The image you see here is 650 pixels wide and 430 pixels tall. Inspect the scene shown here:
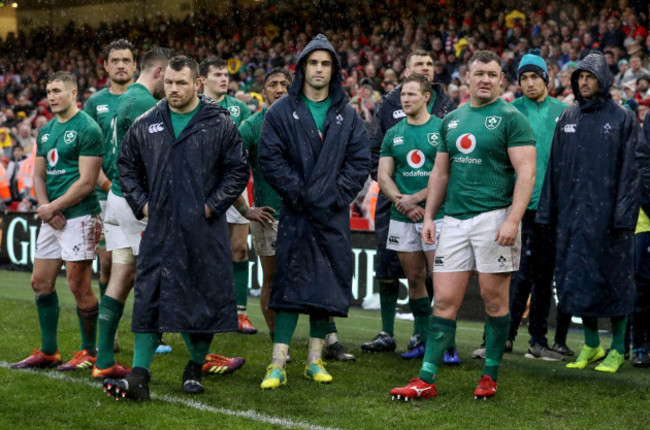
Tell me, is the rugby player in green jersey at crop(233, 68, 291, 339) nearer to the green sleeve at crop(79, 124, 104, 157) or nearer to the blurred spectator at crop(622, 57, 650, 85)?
the green sleeve at crop(79, 124, 104, 157)

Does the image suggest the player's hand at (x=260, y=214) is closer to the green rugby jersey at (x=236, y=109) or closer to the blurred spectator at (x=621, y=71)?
the green rugby jersey at (x=236, y=109)

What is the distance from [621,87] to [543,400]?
9.93 metres

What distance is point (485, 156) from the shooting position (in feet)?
18.9

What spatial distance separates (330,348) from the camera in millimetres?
7293

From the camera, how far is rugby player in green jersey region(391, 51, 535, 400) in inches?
224

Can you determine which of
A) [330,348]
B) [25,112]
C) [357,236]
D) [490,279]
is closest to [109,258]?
[330,348]

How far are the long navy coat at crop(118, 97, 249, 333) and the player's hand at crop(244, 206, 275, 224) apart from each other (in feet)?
4.35

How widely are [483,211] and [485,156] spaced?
0.34m

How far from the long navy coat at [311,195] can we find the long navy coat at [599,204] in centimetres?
172

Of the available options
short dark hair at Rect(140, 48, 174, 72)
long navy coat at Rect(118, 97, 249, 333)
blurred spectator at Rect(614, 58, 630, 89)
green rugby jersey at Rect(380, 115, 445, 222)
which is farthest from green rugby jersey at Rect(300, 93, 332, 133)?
blurred spectator at Rect(614, 58, 630, 89)

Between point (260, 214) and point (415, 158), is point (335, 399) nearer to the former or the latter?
point (260, 214)

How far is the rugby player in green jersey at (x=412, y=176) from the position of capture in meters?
7.04

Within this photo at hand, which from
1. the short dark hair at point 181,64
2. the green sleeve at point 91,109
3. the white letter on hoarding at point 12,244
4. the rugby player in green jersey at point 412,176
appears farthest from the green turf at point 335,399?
the white letter on hoarding at point 12,244

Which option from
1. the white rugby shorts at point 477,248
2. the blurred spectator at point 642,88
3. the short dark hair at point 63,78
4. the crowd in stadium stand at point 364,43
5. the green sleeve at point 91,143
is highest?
the crowd in stadium stand at point 364,43
